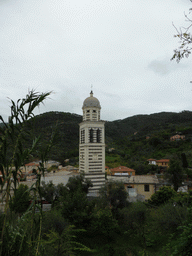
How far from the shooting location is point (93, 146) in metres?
17.7

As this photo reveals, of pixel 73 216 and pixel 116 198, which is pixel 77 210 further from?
pixel 116 198

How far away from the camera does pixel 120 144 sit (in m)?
68.4

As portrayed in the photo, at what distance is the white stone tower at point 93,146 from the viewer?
17359 mm

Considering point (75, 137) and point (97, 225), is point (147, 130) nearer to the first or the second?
point (75, 137)

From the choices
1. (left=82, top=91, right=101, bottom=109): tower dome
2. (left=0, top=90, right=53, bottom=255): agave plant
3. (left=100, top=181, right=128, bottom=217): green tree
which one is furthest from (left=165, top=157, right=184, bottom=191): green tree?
(left=0, top=90, right=53, bottom=255): agave plant

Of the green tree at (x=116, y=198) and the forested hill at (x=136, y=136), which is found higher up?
the forested hill at (x=136, y=136)

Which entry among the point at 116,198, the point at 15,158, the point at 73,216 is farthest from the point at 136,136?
the point at 15,158

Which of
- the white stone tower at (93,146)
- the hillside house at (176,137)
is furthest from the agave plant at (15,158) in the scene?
the hillside house at (176,137)

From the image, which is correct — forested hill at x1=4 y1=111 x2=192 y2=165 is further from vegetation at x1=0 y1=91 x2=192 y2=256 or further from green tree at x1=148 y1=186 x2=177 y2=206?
green tree at x1=148 y1=186 x2=177 y2=206

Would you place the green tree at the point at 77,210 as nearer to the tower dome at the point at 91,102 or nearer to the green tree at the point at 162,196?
the green tree at the point at 162,196

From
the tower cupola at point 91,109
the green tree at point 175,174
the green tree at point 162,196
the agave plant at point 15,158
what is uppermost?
the tower cupola at point 91,109

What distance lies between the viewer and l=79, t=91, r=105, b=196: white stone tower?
17359 millimetres

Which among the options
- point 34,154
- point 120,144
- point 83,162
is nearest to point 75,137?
point 120,144

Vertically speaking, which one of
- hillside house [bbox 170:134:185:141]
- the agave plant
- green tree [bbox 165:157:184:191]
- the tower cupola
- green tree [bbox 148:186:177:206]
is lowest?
green tree [bbox 148:186:177:206]
